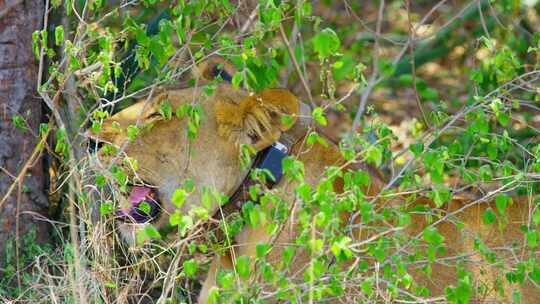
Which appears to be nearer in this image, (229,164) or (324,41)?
(324,41)

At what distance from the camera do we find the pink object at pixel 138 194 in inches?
154

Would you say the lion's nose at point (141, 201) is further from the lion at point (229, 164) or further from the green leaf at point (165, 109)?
the green leaf at point (165, 109)

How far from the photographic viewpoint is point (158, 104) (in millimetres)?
3869

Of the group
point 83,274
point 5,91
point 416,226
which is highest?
point 5,91

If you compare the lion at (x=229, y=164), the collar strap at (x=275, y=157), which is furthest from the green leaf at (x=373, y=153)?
the lion at (x=229, y=164)

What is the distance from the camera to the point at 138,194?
3926 mm

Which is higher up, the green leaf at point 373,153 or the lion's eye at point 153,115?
the green leaf at point 373,153

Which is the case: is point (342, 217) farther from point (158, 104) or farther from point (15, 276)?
point (15, 276)

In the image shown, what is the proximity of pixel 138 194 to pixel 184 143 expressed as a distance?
0.92 ft

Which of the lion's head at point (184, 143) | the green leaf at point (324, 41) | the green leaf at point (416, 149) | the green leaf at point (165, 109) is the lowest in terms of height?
the lion's head at point (184, 143)

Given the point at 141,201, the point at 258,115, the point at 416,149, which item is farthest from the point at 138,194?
the point at 416,149

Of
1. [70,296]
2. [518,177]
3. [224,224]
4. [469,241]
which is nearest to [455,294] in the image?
[518,177]

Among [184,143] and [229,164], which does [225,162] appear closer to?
[229,164]

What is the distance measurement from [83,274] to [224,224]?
57cm
